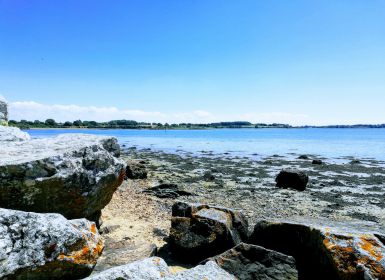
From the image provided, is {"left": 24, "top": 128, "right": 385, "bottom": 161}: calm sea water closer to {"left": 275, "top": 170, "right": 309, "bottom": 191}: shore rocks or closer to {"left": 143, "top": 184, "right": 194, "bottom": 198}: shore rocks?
{"left": 143, "top": 184, "right": 194, "bottom": 198}: shore rocks

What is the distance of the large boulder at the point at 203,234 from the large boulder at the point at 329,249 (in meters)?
0.95

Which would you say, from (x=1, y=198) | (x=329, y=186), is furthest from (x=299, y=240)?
(x=329, y=186)

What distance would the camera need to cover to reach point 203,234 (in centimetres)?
745

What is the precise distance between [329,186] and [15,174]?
788 inches

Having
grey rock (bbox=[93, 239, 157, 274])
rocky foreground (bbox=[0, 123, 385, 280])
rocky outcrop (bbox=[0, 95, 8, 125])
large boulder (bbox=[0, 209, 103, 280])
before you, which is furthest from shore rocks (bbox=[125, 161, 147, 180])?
large boulder (bbox=[0, 209, 103, 280])

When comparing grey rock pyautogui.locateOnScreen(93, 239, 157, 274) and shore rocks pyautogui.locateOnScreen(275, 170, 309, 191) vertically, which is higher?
grey rock pyautogui.locateOnScreen(93, 239, 157, 274)

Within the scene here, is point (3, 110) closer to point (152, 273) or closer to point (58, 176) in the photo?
point (58, 176)

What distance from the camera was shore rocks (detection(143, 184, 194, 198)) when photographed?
1558cm

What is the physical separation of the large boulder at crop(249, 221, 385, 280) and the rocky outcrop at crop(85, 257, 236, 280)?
191 centimetres

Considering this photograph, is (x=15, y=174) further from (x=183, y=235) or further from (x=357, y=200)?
(x=357, y=200)

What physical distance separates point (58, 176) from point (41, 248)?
185cm

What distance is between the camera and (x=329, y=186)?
21328 mm

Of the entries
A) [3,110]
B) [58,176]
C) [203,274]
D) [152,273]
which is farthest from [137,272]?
[3,110]

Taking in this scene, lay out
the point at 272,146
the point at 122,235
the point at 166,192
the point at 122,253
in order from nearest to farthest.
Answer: the point at 122,253
the point at 122,235
the point at 166,192
the point at 272,146
